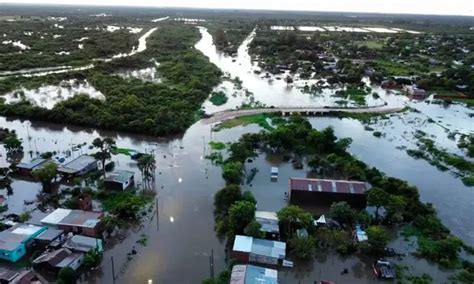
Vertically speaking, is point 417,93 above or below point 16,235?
above

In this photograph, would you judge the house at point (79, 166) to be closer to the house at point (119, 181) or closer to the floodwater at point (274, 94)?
the house at point (119, 181)

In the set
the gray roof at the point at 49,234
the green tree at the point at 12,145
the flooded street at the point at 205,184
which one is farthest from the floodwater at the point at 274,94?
the gray roof at the point at 49,234

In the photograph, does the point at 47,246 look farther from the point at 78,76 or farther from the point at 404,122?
the point at 78,76

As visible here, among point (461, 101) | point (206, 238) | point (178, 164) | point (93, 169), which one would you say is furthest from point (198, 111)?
point (461, 101)

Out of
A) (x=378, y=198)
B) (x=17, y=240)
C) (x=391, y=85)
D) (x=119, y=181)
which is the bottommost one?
(x=17, y=240)

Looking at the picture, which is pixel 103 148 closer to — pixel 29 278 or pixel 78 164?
pixel 78 164

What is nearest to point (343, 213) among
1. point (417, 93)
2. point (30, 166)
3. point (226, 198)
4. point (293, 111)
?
point (226, 198)
